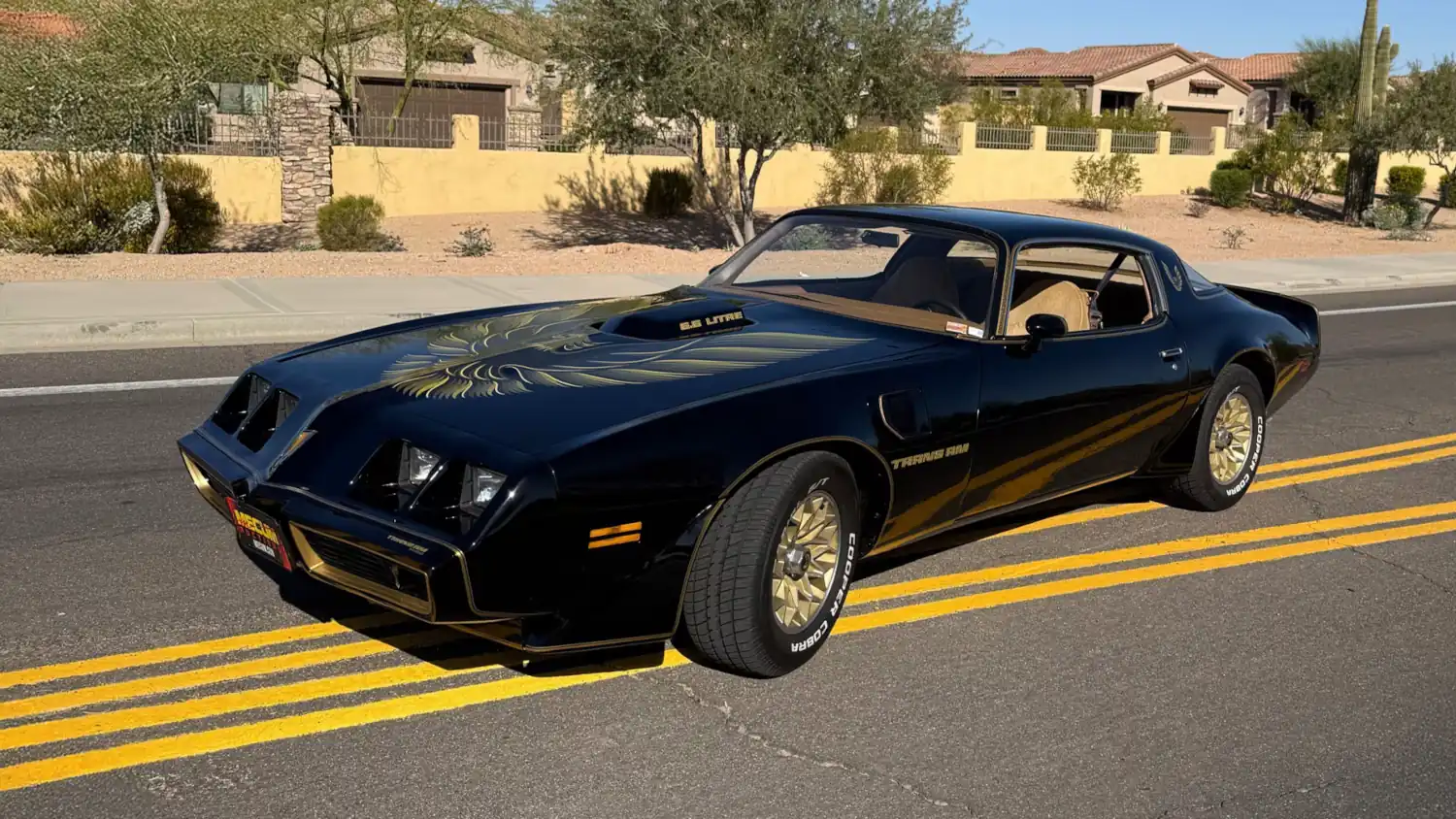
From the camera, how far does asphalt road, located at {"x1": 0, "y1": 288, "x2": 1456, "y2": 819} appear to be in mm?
3758

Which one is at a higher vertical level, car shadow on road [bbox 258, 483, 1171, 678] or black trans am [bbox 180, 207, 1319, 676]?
black trans am [bbox 180, 207, 1319, 676]

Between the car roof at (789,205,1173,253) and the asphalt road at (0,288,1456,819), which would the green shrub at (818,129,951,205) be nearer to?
the car roof at (789,205,1173,253)

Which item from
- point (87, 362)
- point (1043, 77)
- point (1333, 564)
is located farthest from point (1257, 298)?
point (1043, 77)

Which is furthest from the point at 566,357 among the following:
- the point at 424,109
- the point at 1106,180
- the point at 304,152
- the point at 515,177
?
the point at 424,109

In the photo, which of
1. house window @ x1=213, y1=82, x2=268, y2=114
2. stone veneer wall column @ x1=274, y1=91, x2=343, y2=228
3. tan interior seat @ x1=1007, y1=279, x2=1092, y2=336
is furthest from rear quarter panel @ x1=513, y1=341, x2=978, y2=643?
stone veneer wall column @ x1=274, y1=91, x2=343, y2=228

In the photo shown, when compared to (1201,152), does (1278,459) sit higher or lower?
lower

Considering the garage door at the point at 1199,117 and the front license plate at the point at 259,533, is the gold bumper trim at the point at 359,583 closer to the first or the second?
the front license plate at the point at 259,533

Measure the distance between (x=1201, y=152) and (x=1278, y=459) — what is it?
34.5 m

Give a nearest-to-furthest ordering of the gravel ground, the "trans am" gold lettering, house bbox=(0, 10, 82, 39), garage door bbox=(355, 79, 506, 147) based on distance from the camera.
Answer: the "trans am" gold lettering
the gravel ground
house bbox=(0, 10, 82, 39)
garage door bbox=(355, 79, 506, 147)

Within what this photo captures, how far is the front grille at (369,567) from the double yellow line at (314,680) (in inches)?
18.9

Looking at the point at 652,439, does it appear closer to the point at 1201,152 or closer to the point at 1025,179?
the point at 1025,179

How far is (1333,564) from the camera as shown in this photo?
604 centimetres

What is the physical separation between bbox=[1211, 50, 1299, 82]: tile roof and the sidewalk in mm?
62545

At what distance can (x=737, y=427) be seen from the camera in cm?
423
